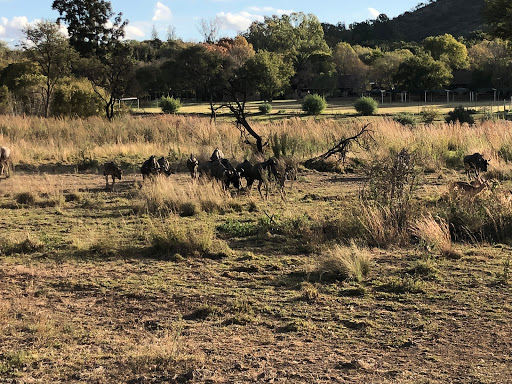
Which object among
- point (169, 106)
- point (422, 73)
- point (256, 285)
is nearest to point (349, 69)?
point (422, 73)

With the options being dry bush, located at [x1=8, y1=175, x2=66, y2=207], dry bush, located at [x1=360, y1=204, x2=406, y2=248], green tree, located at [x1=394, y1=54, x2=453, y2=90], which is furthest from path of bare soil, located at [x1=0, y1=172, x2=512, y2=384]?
green tree, located at [x1=394, y1=54, x2=453, y2=90]

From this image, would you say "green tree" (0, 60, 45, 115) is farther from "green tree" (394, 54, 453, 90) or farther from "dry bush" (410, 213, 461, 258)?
"green tree" (394, 54, 453, 90)

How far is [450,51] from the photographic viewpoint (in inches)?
3423

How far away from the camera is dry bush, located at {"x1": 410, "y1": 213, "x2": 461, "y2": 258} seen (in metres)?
6.00

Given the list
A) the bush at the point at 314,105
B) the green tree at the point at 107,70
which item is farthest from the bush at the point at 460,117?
the green tree at the point at 107,70

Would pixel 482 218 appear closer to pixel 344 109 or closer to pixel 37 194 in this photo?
pixel 37 194

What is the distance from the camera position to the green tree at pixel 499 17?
18.9 meters

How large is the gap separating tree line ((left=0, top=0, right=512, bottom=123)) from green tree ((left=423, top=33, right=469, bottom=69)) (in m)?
0.16

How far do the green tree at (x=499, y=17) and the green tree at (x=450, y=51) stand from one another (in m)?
66.6

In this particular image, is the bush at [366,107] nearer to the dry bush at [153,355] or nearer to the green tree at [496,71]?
the green tree at [496,71]

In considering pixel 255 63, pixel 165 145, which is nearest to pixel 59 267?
pixel 165 145

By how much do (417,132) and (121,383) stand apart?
1489 cm

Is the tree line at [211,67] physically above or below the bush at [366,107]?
above

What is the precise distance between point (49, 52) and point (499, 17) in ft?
75.4
